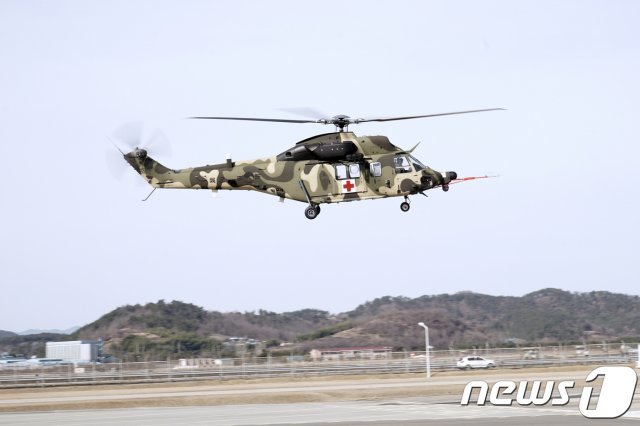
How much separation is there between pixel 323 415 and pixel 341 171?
32.5 ft

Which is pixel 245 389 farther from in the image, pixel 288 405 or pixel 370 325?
pixel 370 325

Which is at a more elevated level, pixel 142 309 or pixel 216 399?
pixel 142 309

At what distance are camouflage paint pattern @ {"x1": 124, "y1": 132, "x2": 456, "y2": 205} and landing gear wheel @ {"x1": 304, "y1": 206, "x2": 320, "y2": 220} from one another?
29 cm

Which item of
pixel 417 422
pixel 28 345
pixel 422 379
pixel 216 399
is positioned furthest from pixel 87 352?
pixel 417 422

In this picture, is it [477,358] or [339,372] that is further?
[477,358]

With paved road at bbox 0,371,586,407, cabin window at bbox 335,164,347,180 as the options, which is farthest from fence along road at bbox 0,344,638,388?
cabin window at bbox 335,164,347,180

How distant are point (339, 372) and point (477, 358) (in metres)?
12.2

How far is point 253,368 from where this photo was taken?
6919cm

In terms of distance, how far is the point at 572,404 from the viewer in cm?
3788

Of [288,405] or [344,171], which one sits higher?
[344,171]

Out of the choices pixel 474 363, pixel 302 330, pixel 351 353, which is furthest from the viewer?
pixel 302 330

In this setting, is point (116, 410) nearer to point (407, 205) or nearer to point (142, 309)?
point (407, 205)
